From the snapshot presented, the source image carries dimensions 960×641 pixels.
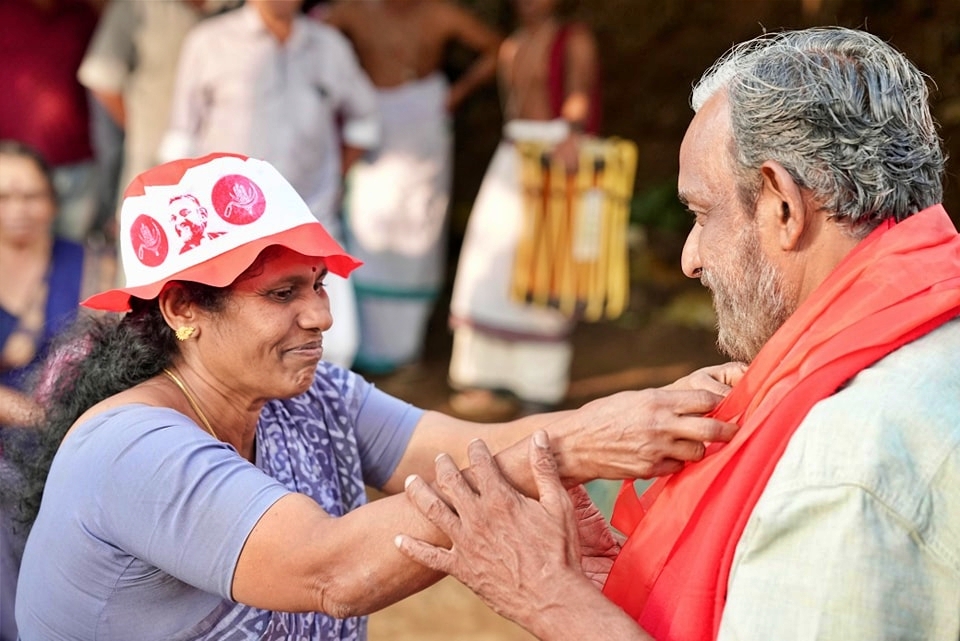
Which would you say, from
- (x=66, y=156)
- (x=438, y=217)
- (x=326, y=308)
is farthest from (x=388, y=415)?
(x=438, y=217)

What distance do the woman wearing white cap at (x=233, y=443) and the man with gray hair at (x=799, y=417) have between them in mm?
109

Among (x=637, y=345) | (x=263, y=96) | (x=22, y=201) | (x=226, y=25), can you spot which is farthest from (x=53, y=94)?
(x=637, y=345)

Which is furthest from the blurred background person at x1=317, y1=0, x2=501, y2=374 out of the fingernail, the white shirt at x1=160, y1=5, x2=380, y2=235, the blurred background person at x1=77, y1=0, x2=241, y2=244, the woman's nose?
the fingernail

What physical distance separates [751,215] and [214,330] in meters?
1.16

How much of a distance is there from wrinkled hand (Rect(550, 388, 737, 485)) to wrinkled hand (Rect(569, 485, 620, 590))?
0.29 meters

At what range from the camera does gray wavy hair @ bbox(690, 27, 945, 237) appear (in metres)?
2.02

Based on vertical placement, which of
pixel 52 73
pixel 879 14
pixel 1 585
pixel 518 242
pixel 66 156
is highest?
pixel 879 14

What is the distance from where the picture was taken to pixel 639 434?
2.16 metres

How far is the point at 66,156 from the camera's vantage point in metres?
6.73

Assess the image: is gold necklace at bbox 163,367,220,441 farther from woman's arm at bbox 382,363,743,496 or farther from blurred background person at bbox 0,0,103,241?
blurred background person at bbox 0,0,103,241

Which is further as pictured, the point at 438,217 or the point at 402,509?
the point at 438,217

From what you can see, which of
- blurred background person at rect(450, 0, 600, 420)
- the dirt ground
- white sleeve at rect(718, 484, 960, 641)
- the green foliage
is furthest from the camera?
the green foliage

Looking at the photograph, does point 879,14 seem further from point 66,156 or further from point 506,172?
point 66,156

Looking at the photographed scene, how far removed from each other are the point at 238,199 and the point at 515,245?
4.90 metres
